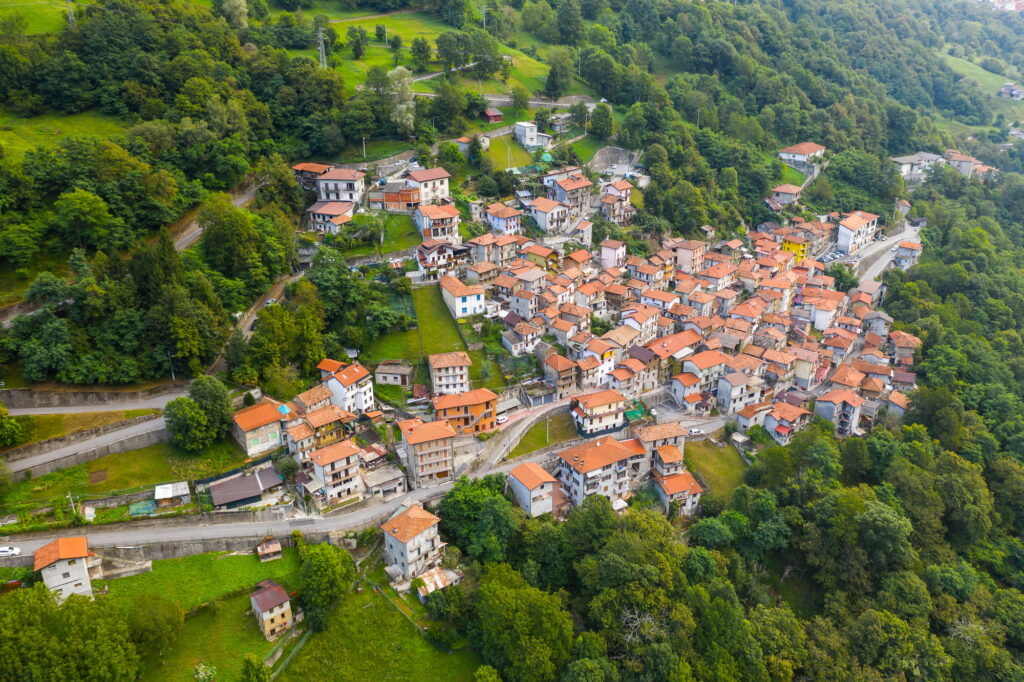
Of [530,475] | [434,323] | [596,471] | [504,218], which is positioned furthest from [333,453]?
[504,218]

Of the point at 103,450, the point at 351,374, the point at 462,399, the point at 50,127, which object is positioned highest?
the point at 50,127

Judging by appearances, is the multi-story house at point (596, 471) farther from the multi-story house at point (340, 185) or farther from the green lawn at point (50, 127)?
the green lawn at point (50, 127)

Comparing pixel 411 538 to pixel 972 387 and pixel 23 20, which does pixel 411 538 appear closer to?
pixel 972 387

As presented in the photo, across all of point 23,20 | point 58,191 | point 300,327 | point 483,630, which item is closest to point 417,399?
point 300,327

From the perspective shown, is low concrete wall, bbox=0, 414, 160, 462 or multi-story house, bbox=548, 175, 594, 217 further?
multi-story house, bbox=548, 175, 594, 217

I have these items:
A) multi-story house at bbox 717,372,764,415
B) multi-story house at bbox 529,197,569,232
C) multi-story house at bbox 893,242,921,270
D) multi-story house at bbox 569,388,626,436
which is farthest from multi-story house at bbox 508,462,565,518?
multi-story house at bbox 893,242,921,270

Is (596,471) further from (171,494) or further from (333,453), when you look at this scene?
(171,494)

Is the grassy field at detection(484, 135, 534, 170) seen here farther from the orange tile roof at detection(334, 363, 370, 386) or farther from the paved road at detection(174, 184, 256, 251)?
the orange tile roof at detection(334, 363, 370, 386)
